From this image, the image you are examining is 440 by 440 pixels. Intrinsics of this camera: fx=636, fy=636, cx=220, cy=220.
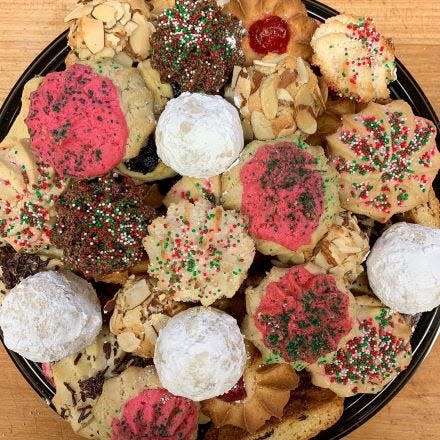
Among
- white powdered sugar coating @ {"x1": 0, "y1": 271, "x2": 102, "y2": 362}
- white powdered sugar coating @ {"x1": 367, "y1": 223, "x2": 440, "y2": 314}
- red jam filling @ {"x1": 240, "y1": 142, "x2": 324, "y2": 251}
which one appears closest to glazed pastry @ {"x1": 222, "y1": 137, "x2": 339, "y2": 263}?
red jam filling @ {"x1": 240, "y1": 142, "x2": 324, "y2": 251}

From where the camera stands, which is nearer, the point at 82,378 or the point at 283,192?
the point at 283,192

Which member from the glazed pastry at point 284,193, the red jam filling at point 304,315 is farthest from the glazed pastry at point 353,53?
the red jam filling at point 304,315

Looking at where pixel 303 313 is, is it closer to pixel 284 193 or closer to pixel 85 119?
pixel 284 193

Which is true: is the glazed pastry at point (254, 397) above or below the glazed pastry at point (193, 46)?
below

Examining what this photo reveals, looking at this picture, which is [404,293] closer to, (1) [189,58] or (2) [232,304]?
(2) [232,304]

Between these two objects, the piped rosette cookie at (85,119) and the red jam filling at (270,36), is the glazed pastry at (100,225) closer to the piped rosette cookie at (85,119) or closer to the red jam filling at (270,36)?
the piped rosette cookie at (85,119)

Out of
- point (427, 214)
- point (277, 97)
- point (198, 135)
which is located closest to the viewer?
point (198, 135)

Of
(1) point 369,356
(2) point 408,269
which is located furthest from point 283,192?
(1) point 369,356
